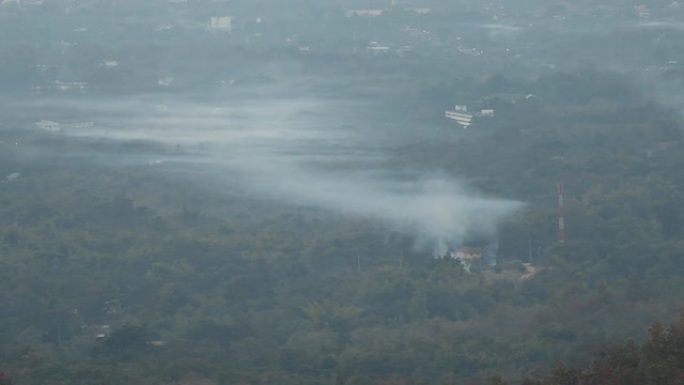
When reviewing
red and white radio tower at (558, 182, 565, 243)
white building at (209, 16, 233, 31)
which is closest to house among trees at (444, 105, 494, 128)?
red and white radio tower at (558, 182, 565, 243)

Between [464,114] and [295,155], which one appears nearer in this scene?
[295,155]

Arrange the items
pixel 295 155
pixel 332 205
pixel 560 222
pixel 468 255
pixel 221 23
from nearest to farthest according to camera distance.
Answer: pixel 468 255
pixel 560 222
pixel 332 205
pixel 295 155
pixel 221 23

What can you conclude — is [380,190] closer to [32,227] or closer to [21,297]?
[32,227]

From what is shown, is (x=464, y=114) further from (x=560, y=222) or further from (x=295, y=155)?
(x=560, y=222)

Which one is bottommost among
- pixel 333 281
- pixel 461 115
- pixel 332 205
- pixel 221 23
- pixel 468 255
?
pixel 221 23

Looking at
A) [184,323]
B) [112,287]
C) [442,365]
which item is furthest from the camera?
[112,287]

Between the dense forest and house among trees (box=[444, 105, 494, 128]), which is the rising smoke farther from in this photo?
house among trees (box=[444, 105, 494, 128])

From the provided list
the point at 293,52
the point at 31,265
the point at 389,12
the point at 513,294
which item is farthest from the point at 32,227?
the point at 389,12

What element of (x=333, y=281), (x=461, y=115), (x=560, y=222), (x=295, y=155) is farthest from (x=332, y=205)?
(x=461, y=115)
